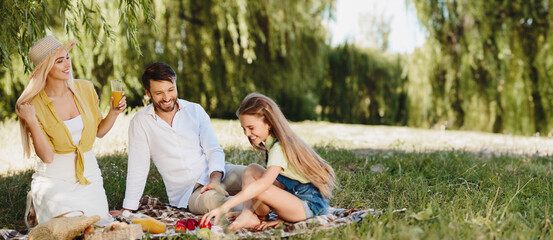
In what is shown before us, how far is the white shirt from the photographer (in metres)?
3.47

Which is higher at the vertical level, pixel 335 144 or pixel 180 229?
pixel 335 144

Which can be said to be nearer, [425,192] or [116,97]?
[116,97]

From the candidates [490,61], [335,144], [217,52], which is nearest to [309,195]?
[335,144]

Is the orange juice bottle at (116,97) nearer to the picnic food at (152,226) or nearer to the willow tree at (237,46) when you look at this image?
the picnic food at (152,226)

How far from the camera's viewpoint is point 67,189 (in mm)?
3148

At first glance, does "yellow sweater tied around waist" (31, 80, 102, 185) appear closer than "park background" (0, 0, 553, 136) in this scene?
Yes

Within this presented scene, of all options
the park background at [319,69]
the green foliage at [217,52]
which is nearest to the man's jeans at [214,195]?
the park background at [319,69]

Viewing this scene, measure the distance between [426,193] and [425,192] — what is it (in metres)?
0.03

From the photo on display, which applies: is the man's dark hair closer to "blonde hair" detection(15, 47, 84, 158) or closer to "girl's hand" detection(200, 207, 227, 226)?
"blonde hair" detection(15, 47, 84, 158)

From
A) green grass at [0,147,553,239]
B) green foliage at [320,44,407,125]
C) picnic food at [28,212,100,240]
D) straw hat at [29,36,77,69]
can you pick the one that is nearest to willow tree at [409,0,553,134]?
green foliage at [320,44,407,125]

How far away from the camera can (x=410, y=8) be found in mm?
10250

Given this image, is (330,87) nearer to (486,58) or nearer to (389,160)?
(486,58)

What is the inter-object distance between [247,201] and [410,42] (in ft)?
27.4

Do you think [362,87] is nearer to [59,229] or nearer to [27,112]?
[27,112]
